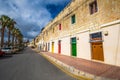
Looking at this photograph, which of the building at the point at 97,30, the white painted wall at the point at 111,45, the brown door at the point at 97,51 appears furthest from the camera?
the brown door at the point at 97,51

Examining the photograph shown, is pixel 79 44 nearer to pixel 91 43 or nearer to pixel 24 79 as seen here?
pixel 91 43

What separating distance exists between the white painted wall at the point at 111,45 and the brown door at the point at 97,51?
2.38 ft

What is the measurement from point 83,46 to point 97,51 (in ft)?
8.32

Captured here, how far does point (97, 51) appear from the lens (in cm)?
1205

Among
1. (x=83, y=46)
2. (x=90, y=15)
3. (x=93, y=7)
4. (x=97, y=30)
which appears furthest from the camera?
(x=83, y=46)

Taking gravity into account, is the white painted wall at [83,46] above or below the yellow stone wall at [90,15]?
below

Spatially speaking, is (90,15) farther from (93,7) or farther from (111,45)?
(111,45)

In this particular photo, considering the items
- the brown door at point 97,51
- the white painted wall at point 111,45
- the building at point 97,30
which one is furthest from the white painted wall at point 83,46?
the white painted wall at point 111,45

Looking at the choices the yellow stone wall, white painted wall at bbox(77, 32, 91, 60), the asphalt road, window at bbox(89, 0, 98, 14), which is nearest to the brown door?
white painted wall at bbox(77, 32, 91, 60)

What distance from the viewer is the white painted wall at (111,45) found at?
952cm

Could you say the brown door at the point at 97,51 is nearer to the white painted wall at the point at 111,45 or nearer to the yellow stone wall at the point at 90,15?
the white painted wall at the point at 111,45

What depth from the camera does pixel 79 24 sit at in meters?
15.7

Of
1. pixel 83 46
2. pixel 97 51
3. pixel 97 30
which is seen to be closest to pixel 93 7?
pixel 97 30

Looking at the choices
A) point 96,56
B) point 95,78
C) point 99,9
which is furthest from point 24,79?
point 99,9
